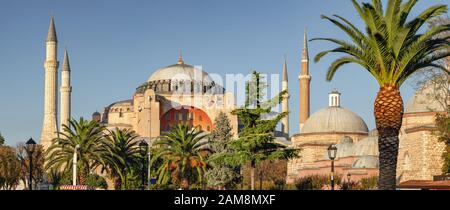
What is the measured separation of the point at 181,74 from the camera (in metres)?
125

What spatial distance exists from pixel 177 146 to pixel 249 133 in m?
12.4

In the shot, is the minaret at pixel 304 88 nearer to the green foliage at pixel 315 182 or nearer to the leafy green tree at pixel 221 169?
the green foliage at pixel 315 182

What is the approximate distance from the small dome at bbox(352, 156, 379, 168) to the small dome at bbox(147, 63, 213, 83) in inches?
1947

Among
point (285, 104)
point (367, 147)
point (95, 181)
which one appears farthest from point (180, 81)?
point (95, 181)

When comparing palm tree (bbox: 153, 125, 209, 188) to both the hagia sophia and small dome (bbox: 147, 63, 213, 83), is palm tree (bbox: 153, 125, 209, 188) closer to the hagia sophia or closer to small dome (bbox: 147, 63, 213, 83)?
the hagia sophia

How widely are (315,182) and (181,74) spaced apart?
5219cm

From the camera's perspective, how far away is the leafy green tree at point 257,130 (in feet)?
140

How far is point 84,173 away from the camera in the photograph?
51875mm

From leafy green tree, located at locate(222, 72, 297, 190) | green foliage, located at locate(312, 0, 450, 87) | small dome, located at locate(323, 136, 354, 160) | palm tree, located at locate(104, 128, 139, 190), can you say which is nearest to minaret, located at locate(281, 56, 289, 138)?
small dome, located at locate(323, 136, 354, 160)

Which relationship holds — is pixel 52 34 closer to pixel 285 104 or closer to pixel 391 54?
pixel 285 104
